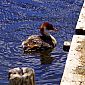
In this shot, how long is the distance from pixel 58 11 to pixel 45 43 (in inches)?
129

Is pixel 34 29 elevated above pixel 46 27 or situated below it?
below

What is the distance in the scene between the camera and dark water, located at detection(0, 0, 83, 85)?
8820mm

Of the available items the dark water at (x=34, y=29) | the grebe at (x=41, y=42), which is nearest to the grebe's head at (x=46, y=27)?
the grebe at (x=41, y=42)

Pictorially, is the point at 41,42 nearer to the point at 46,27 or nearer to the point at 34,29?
the point at 46,27

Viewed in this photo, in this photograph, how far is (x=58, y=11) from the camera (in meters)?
14.0

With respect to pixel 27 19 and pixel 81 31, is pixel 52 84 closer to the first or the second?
pixel 81 31

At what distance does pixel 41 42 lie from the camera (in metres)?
10.9

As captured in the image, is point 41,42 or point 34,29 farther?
point 34,29

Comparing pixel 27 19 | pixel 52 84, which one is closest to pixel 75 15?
pixel 27 19

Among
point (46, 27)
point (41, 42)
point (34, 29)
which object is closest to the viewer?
point (41, 42)

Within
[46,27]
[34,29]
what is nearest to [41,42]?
[46,27]

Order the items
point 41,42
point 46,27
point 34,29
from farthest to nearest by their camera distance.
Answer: point 34,29
point 46,27
point 41,42

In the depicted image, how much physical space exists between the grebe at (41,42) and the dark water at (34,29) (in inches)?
8.3

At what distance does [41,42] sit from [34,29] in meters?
1.22
